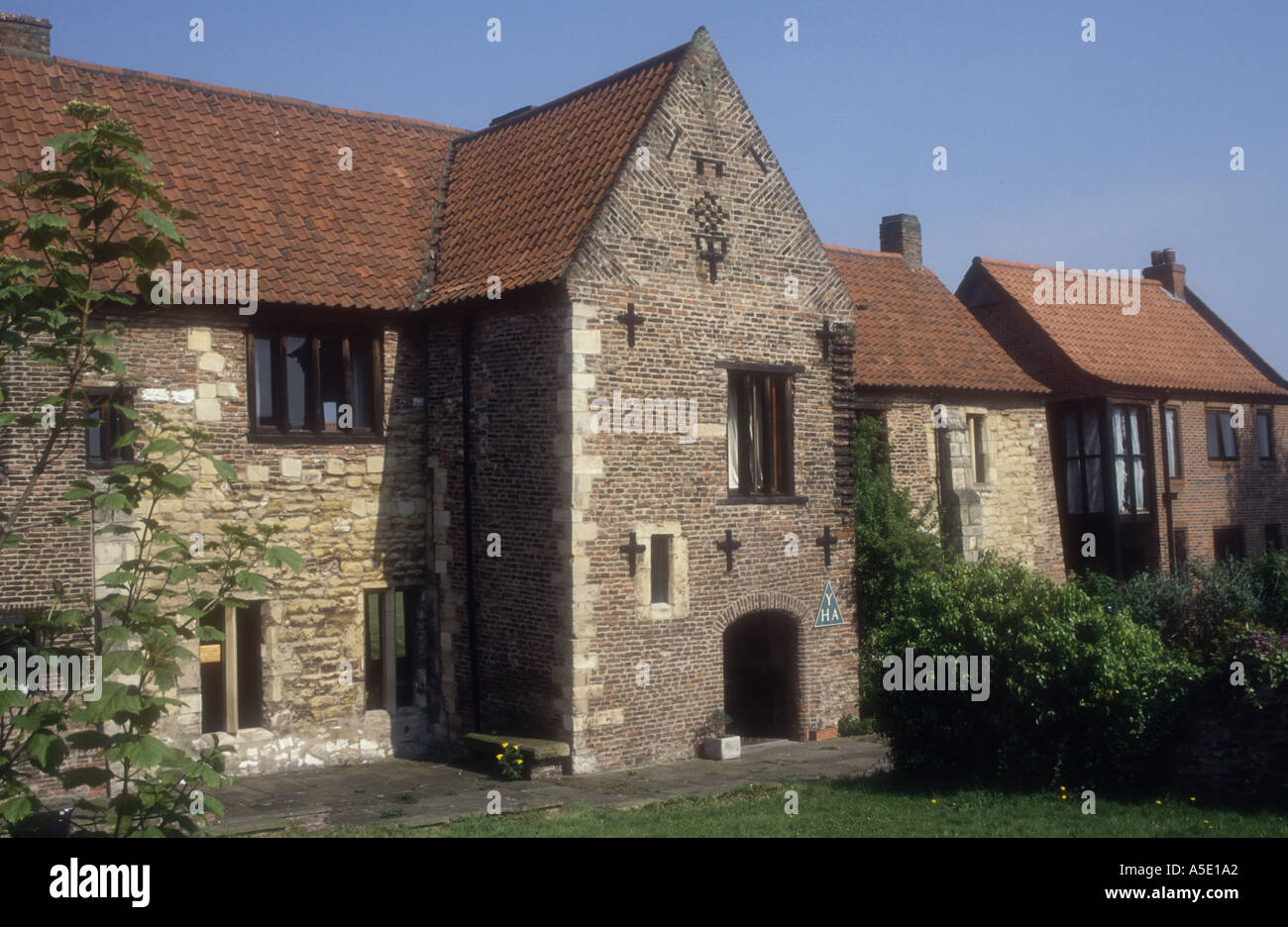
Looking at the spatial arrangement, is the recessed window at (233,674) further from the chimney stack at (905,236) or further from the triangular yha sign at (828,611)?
the chimney stack at (905,236)

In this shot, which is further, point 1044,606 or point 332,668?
point 332,668

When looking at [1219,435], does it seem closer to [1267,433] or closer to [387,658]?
[1267,433]

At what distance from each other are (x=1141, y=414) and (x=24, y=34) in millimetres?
23594

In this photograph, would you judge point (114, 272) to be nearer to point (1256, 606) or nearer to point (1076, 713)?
point (1076, 713)

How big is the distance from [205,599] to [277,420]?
10.1 metres

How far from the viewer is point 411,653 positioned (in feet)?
56.6

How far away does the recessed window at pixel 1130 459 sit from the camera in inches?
1046

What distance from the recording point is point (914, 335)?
2417 centimetres

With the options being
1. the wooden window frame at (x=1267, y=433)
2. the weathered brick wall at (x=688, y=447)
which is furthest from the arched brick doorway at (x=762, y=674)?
the wooden window frame at (x=1267, y=433)

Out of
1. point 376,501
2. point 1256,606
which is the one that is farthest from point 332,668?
point 1256,606

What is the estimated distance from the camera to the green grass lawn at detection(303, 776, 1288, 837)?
11.5 metres

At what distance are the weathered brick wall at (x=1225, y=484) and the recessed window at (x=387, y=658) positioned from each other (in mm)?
18688

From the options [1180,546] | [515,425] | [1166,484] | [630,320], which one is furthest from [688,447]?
[1180,546]

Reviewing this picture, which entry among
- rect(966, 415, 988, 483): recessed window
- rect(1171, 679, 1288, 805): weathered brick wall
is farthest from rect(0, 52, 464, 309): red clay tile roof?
rect(966, 415, 988, 483): recessed window
